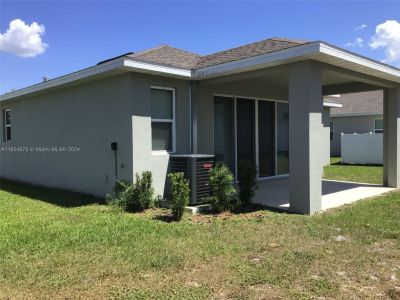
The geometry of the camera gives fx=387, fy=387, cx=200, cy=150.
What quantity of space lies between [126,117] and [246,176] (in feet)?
9.55

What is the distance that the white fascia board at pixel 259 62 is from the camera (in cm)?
703

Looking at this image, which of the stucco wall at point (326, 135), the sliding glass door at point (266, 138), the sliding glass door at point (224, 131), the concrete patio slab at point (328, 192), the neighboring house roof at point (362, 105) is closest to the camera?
the concrete patio slab at point (328, 192)

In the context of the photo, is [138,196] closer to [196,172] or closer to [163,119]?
[196,172]

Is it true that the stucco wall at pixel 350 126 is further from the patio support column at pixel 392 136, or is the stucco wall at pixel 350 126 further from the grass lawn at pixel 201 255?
the grass lawn at pixel 201 255

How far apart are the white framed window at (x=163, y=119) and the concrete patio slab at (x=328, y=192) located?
2461 mm

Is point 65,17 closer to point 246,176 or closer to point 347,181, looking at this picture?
point 246,176

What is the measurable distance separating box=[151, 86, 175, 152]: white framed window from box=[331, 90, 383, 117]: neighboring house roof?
1827 centimetres

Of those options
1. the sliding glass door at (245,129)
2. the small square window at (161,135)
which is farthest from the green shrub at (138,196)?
the sliding glass door at (245,129)

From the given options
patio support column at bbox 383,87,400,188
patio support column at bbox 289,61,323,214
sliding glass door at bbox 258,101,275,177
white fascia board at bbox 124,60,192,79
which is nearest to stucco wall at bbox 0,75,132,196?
white fascia board at bbox 124,60,192,79

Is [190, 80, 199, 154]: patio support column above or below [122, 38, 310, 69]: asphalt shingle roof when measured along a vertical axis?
below

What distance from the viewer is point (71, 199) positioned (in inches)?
373

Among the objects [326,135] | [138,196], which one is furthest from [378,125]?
[138,196]

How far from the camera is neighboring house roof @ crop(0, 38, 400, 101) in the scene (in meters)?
7.27

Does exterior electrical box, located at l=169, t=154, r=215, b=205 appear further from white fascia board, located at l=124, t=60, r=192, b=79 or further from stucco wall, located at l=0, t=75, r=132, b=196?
white fascia board, located at l=124, t=60, r=192, b=79
